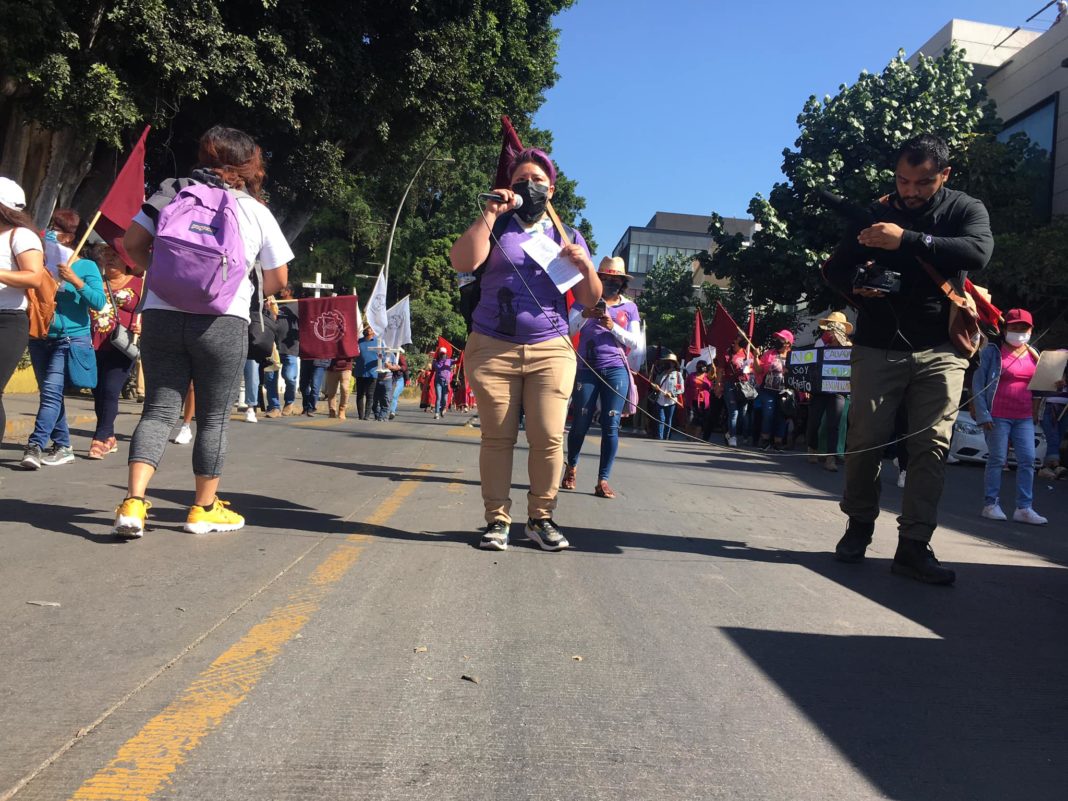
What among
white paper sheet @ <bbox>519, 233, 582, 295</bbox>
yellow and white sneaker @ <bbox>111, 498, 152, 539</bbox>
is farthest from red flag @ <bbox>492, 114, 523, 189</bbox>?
yellow and white sneaker @ <bbox>111, 498, 152, 539</bbox>

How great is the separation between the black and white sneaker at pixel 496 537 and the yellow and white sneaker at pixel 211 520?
131 cm

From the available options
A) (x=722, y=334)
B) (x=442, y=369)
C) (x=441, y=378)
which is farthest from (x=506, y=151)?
(x=442, y=369)

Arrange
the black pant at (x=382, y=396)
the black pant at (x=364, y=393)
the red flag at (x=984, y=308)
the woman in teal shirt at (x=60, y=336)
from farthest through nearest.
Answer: the black pant at (x=364, y=393)
the black pant at (x=382, y=396)
the woman in teal shirt at (x=60, y=336)
the red flag at (x=984, y=308)

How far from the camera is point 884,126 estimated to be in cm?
2644

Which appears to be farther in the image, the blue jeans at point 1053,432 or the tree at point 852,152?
the tree at point 852,152

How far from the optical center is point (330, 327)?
16.6 m

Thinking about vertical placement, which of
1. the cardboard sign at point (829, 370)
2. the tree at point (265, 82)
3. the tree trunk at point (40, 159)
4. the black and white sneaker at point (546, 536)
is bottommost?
the black and white sneaker at point (546, 536)

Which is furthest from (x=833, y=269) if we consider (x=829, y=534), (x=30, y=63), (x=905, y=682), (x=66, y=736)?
(x=30, y=63)

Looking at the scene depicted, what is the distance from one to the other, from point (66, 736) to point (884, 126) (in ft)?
90.8

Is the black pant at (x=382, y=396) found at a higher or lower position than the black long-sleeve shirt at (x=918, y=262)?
lower

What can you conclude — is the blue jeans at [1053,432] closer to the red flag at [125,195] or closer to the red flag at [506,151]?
the red flag at [506,151]

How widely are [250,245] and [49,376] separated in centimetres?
342

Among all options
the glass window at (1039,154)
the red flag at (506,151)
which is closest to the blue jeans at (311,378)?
the red flag at (506,151)

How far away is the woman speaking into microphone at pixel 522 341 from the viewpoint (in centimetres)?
505
